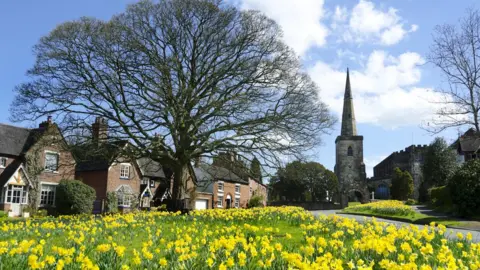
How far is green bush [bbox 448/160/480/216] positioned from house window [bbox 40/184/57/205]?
34.5 metres

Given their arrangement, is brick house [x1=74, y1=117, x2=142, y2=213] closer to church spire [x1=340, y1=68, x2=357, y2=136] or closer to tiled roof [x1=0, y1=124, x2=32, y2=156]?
tiled roof [x1=0, y1=124, x2=32, y2=156]

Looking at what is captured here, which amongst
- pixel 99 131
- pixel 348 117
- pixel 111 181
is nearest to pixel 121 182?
pixel 111 181

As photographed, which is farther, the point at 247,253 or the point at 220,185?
the point at 220,185

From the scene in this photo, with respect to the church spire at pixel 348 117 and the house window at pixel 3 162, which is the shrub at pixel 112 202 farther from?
the church spire at pixel 348 117

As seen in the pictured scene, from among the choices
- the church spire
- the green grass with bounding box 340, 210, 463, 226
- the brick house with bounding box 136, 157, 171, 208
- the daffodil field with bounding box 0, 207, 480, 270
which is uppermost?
the church spire

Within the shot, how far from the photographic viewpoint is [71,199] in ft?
117

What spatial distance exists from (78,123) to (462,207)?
24.3 m

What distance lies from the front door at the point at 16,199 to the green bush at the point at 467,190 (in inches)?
1382

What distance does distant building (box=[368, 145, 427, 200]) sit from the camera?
82938 mm

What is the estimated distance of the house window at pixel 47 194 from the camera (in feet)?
128

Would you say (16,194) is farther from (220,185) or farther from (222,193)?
(222,193)

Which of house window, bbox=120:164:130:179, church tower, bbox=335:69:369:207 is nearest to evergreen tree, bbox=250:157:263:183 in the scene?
house window, bbox=120:164:130:179

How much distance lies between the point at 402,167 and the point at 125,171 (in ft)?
210

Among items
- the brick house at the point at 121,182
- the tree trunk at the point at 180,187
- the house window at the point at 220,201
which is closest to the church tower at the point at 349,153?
the house window at the point at 220,201
